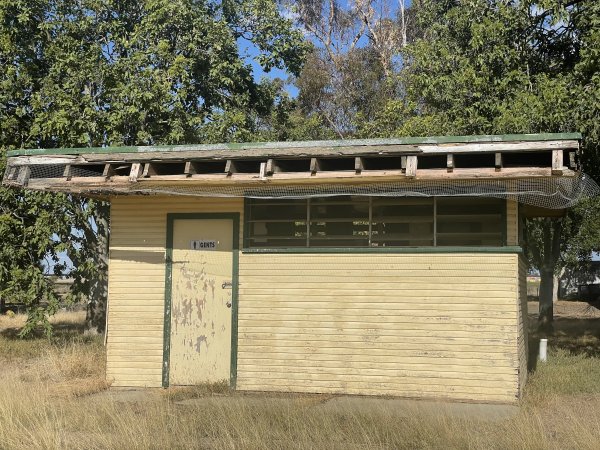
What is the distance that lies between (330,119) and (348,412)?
23.9m

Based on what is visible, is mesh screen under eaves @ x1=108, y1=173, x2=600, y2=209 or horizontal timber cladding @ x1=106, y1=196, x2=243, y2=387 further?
horizontal timber cladding @ x1=106, y1=196, x2=243, y2=387

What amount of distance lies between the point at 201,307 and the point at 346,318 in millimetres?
2060

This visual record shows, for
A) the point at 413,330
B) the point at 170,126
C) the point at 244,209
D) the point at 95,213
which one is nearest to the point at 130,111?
the point at 170,126

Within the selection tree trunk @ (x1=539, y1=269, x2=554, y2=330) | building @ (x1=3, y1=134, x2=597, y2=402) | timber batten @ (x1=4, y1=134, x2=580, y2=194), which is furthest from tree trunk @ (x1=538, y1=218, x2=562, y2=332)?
timber batten @ (x1=4, y1=134, x2=580, y2=194)

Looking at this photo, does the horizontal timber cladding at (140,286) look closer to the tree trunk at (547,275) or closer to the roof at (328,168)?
the roof at (328,168)

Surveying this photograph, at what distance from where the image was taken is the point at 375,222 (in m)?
9.49

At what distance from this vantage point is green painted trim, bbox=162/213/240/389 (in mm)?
9695

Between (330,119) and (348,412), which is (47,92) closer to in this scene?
(348,412)

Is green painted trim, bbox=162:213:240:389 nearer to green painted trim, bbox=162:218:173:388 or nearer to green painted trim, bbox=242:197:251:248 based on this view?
green painted trim, bbox=162:218:173:388

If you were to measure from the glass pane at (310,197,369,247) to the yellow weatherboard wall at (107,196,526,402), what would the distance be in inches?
9.2

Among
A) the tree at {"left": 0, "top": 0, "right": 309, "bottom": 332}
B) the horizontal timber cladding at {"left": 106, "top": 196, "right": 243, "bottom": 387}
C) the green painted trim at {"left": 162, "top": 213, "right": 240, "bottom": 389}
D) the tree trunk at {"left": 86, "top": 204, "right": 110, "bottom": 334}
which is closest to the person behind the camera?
the green painted trim at {"left": 162, "top": 213, "right": 240, "bottom": 389}

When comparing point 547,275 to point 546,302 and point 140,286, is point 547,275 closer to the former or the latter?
point 546,302

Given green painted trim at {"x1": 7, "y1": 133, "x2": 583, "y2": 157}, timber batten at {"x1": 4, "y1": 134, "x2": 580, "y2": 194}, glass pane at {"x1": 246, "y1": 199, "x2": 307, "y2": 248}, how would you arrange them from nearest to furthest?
green painted trim at {"x1": 7, "y1": 133, "x2": 583, "y2": 157} → timber batten at {"x1": 4, "y1": 134, "x2": 580, "y2": 194} → glass pane at {"x1": 246, "y1": 199, "x2": 307, "y2": 248}

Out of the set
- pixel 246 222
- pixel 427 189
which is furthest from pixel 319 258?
pixel 427 189
